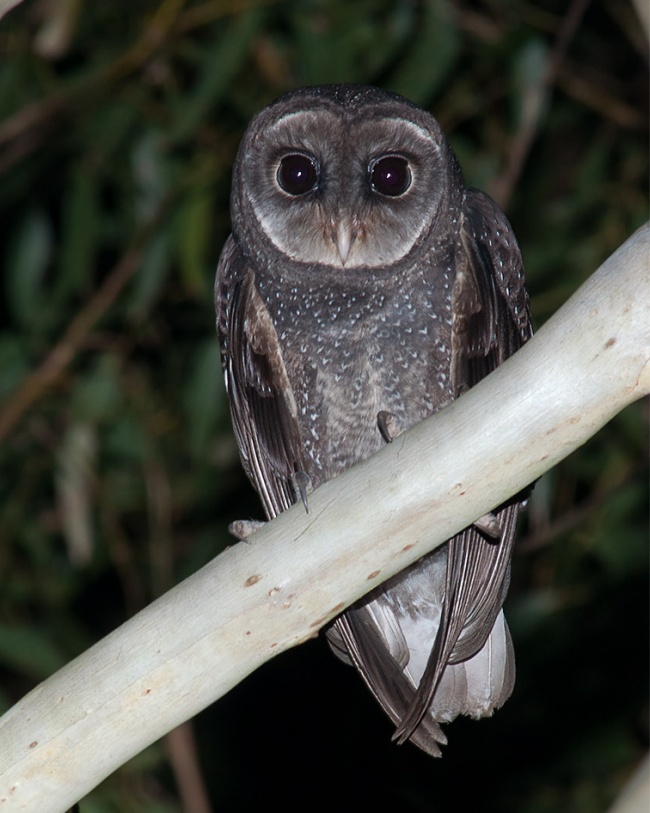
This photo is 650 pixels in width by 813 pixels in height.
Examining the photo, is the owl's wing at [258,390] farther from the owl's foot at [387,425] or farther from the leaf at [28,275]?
the leaf at [28,275]

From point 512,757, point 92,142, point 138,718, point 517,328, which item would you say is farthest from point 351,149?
point 512,757

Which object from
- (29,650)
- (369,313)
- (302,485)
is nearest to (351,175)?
(369,313)

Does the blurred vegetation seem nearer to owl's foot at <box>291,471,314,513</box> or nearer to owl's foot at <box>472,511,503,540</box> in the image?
owl's foot at <box>291,471,314,513</box>

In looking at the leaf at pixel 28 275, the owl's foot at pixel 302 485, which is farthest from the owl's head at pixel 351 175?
the leaf at pixel 28 275

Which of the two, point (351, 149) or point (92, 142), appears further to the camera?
point (92, 142)

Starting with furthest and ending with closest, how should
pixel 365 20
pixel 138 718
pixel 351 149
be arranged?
pixel 365 20, pixel 351 149, pixel 138 718

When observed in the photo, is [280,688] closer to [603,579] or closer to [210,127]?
[603,579]
